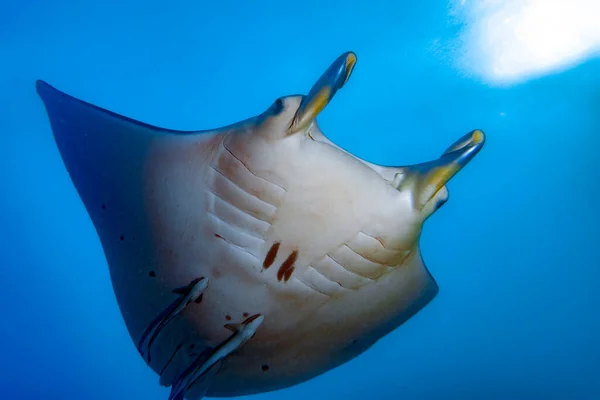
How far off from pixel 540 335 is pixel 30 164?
6.13 metres

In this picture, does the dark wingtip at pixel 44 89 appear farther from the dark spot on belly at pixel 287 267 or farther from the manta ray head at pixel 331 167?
the dark spot on belly at pixel 287 267

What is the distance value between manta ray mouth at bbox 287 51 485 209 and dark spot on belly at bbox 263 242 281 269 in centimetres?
44

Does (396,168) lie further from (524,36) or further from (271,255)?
(524,36)

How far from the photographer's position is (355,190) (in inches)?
55.5

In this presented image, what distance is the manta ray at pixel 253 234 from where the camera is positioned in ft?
4.58

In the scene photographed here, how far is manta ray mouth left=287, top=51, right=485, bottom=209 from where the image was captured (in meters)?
1.28

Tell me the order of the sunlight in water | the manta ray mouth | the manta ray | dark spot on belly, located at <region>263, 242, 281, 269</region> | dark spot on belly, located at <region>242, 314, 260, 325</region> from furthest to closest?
the sunlight in water, dark spot on belly, located at <region>242, 314, 260, 325</region>, dark spot on belly, located at <region>263, 242, 281, 269</region>, the manta ray, the manta ray mouth

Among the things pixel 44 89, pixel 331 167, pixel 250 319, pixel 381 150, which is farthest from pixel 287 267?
pixel 381 150

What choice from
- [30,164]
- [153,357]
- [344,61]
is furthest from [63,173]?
[344,61]

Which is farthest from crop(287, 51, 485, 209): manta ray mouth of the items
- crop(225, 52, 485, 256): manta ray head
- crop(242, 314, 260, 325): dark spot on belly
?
crop(242, 314, 260, 325): dark spot on belly

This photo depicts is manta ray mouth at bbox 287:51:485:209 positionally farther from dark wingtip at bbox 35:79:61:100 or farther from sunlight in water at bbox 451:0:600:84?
sunlight in water at bbox 451:0:600:84

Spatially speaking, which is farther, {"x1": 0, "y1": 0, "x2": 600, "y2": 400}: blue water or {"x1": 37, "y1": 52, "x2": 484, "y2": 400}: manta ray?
{"x1": 0, "y1": 0, "x2": 600, "y2": 400}: blue water

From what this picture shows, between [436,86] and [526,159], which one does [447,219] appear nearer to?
[526,159]

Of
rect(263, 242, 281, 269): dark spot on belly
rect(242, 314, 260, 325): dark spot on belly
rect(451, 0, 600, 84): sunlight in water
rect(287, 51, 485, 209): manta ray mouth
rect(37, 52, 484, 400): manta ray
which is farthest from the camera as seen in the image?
rect(451, 0, 600, 84): sunlight in water
